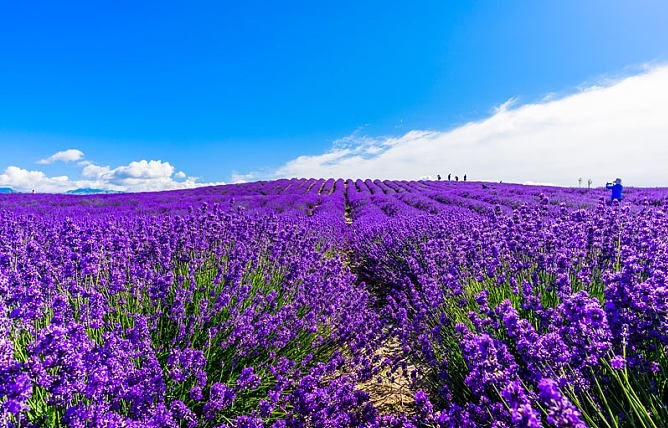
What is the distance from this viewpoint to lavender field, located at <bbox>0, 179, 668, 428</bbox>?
142 centimetres

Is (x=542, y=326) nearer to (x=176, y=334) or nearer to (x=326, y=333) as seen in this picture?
(x=326, y=333)

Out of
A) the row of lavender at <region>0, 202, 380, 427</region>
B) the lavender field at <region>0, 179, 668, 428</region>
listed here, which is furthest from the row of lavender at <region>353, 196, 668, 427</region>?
the row of lavender at <region>0, 202, 380, 427</region>

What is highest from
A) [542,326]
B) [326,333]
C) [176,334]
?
[542,326]

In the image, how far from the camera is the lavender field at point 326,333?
1.42m

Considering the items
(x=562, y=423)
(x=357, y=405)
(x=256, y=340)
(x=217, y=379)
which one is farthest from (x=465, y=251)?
(x=562, y=423)

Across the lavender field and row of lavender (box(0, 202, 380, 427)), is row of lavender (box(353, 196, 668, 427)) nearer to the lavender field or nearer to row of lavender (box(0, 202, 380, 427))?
the lavender field

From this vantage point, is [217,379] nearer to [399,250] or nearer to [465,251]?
[465,251]

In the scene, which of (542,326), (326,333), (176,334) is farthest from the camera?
(326,333)

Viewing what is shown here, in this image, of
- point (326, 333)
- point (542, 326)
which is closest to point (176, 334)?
point (326, 333)

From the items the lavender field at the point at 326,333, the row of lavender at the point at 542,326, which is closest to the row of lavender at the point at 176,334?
the lavender field at the point at 326,333

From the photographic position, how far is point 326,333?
348 centimetres

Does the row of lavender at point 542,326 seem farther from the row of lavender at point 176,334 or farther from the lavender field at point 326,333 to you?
the row of lavender at point 176,334

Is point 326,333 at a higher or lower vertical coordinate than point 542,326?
lower

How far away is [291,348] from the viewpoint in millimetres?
3086
